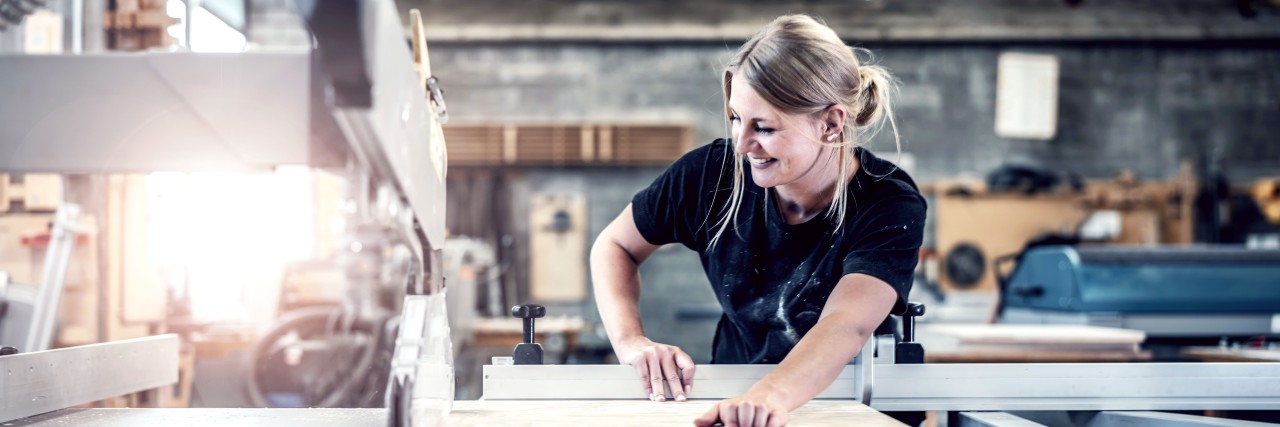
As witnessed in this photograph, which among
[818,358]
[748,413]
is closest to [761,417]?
[748,413]

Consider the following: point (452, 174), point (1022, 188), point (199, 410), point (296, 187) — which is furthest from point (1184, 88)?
point (199, 410)

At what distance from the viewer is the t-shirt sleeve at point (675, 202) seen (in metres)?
1.53

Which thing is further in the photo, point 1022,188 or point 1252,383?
point 1022,188

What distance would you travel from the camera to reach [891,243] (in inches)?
49.0

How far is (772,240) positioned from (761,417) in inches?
19.8

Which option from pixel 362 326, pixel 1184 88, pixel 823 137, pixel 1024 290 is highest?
pixel 1184 88

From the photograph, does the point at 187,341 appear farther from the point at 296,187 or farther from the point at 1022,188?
the point at 1022,188

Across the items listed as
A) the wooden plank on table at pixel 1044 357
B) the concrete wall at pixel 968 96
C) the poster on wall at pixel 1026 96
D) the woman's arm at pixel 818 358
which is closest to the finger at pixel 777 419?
the woman's arm at pixel 818 358

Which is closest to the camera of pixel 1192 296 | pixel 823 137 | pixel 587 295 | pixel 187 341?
pixel 823 137

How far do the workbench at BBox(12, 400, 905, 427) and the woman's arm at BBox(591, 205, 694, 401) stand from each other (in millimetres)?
39

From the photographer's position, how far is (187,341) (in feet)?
12.6

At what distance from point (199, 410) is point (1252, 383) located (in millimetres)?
1545

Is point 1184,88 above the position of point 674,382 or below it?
above

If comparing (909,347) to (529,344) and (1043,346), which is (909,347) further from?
(1043,346)
